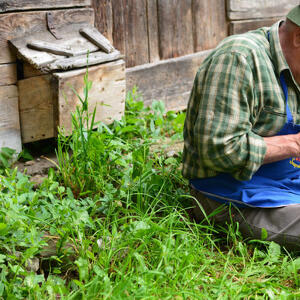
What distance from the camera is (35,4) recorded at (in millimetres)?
3221

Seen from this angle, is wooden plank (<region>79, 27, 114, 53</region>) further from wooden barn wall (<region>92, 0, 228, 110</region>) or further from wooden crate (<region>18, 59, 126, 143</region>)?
wooden barn wall (<region>92, 0, 228, 110</region>)

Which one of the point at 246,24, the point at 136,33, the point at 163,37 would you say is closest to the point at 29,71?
the point at 136,33

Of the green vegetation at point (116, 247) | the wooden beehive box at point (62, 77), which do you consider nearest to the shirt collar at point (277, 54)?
the green vegetation at point (116, 247)

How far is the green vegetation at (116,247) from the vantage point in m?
2.07

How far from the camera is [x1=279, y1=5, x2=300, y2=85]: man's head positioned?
2414 millimetres

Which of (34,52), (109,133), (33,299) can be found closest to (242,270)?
(33,299)

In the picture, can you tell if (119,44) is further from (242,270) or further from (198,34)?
(242,270)

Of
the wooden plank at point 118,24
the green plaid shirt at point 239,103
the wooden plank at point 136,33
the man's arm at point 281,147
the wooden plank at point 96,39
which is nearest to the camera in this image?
the green plaid shirt at point 239,103

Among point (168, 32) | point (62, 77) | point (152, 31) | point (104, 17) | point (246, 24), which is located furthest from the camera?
point (246, 24)

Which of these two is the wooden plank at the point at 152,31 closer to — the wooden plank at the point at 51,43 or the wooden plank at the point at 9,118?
the wooden plank at the point at 51,43

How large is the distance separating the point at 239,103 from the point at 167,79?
6.61 feet

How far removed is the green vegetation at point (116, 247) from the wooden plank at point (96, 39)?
720 mm

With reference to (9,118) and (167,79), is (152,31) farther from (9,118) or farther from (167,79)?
(9,118)

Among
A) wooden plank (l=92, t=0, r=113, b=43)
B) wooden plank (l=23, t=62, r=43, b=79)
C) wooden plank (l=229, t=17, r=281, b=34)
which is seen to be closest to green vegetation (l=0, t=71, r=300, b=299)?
wooden plank (l=23, t=62, r=43, b=79)
